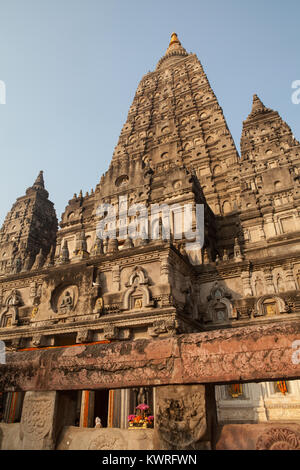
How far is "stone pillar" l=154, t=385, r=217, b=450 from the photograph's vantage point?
4395 millimetres

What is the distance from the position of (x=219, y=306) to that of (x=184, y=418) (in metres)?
15.0

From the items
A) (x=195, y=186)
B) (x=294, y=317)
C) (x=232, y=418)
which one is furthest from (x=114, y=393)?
(x=195, y=186)

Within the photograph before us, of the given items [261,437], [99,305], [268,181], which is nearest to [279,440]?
[261,437]

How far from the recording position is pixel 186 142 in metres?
38.7

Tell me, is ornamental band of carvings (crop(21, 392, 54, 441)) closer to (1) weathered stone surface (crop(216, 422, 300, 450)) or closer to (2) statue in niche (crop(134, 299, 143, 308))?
(1) weathered stone surface (crop(216, 422, 300, 450))

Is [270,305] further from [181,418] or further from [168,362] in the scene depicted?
[181,418]

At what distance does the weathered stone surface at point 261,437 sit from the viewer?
4.15 metres

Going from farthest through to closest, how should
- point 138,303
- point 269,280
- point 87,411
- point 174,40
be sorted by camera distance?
point 174,40 < point 269,280 < point 138,303 < point 87,411

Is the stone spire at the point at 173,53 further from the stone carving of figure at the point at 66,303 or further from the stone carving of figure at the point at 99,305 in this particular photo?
the stone carving of figure at the point at 99,305

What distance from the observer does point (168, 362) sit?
4941 mm

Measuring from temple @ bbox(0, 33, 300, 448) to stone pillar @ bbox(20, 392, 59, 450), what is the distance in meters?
0.06

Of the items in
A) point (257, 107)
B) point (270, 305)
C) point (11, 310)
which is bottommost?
point (270, 305)

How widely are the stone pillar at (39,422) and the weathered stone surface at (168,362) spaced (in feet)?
0.65

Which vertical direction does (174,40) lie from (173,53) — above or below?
above
